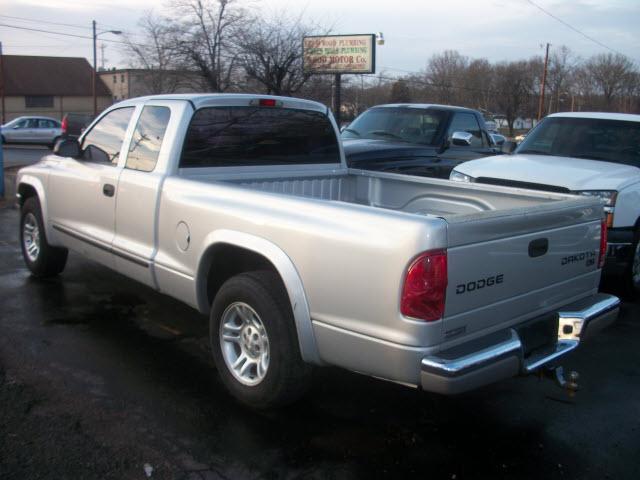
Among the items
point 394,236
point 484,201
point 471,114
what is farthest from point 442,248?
point 471,114

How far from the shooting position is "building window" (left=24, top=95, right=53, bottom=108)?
57.0 meters

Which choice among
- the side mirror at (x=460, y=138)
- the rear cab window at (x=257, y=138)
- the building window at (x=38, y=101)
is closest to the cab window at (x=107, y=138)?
the rear cab window at (x=257, y=138)

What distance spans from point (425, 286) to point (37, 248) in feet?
16.1

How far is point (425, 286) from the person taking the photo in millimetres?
3043

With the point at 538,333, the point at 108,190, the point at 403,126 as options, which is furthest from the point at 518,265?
the point at 403,126

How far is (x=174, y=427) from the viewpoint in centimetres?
372

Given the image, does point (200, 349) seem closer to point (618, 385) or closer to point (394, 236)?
point (394, 236)

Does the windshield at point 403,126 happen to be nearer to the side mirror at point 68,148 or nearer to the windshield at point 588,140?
the windshield at point 588,140

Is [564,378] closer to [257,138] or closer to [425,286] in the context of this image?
[425,286]

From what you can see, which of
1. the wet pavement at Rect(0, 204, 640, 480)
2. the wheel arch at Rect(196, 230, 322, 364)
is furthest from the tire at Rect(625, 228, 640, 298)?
the wheel arch at Rect(196, 230, 322, 364)

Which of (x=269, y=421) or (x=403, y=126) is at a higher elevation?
(x=403, y=126)

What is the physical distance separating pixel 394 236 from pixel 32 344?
3.20 meters

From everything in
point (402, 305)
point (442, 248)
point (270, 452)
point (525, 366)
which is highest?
point (442, 248)

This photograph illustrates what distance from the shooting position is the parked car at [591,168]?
6.31m
